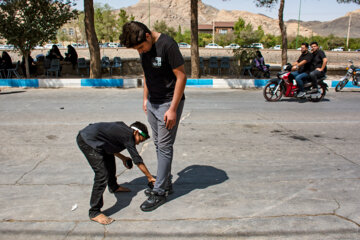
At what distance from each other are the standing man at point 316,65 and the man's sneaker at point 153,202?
807 cm

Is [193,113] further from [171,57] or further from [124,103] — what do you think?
[171,57]

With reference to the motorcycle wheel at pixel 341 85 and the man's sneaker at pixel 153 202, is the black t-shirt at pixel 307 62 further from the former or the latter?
the man's sneaker at pixel 153 202

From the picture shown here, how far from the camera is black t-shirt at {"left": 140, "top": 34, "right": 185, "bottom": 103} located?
2.93 m

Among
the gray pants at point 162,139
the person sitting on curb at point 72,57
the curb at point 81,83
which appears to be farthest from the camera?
the person sitting on curb at point 72,57

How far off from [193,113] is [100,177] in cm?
536

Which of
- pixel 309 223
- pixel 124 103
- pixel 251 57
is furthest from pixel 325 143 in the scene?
pixel 251 57

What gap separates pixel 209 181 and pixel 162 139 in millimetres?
1120

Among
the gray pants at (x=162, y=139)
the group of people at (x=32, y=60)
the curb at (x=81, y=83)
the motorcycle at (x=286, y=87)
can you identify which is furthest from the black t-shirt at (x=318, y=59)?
the group of people at (x=32, y=60)

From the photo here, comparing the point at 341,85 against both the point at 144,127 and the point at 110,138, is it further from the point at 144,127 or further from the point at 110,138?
the point at 110,138

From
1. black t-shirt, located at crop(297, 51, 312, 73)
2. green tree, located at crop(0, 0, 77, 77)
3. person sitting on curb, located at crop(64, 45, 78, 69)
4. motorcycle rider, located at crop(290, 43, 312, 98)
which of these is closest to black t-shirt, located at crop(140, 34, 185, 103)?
motorcycle rider, located at crop(290, 43, 312, 98)

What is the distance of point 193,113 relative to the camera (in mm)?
8172

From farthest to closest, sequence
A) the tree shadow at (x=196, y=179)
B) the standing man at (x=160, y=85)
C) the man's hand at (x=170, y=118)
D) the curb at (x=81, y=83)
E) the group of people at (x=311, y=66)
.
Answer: the curb at (x=81, y=83) → the group of people at (x=311, y=66) → the tree shadow at (x=196, y=179) → the man's hand at (x=170, y=118) → the standing man at (x=160, y=85)

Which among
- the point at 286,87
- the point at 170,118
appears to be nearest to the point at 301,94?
the point at 286,87

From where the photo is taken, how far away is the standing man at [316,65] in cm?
980
